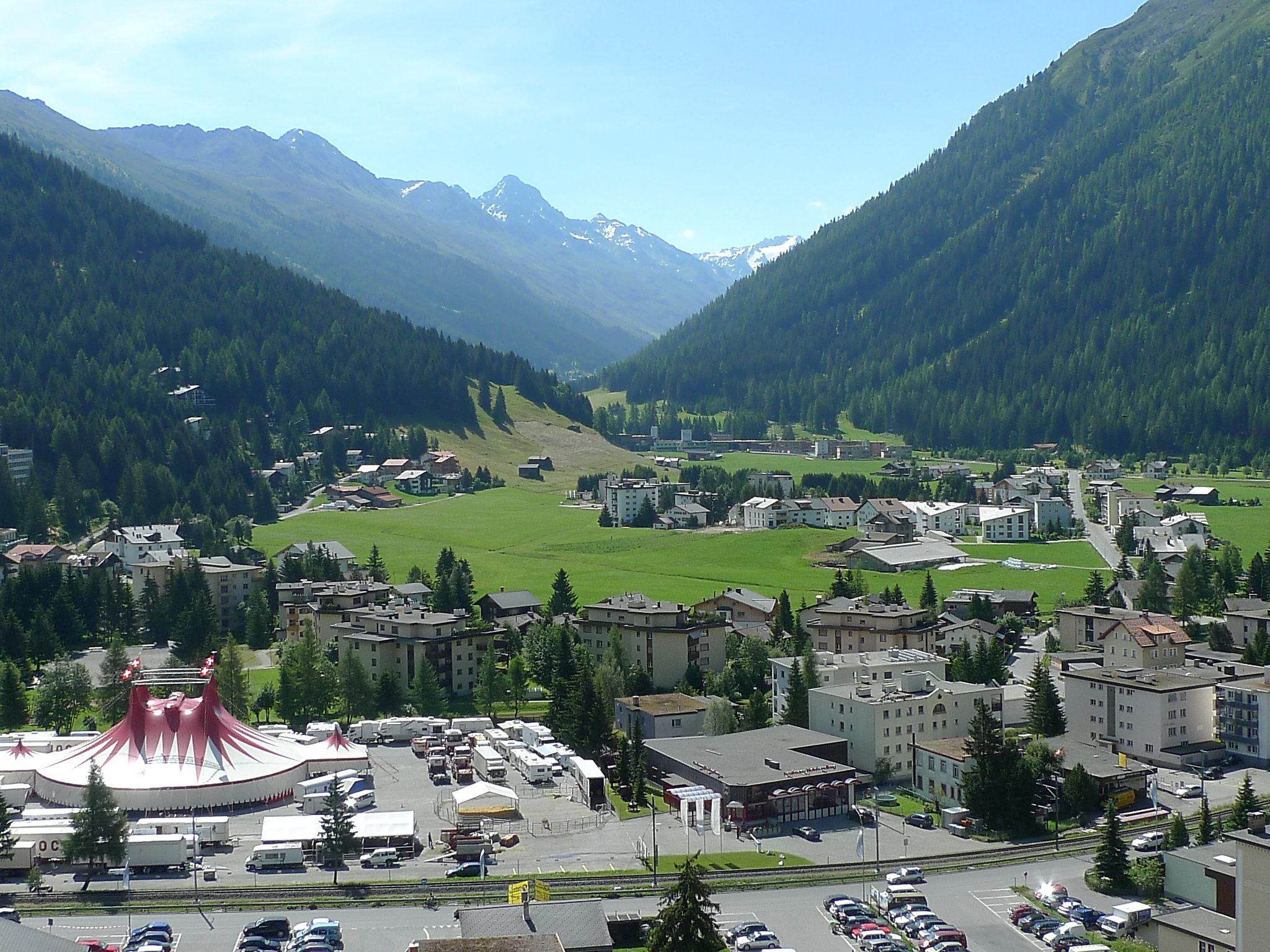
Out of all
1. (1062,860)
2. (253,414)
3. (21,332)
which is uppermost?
(21,332)

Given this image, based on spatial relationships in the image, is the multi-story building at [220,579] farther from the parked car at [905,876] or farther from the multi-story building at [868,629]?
the parked car at [905,876]

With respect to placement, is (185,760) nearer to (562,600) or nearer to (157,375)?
(562,600)

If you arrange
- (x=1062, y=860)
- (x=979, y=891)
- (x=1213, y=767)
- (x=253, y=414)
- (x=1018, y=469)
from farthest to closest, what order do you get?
(x=1018, y=469) < (x=253, y=414) < (x=1213, y=767) < (x=1062, y=860) < (x=979, y=891)

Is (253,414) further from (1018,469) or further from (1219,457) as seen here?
(1219,457)

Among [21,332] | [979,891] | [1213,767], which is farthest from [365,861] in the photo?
[21,332]

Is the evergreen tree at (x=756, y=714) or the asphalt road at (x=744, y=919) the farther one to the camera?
the evergreen tree at (x=756, y=714)

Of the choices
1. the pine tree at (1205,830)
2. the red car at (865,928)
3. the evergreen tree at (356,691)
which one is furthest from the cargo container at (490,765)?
the pine tree at (1205,830)

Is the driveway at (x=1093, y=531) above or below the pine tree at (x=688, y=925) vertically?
above

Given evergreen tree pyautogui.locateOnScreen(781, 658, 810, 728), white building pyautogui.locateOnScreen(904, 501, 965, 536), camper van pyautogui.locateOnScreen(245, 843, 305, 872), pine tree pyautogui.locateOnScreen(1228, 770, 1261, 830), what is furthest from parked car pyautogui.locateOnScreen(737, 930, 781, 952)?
white building pyautogui.locateOnScreen(904, 501, 965, 536)
